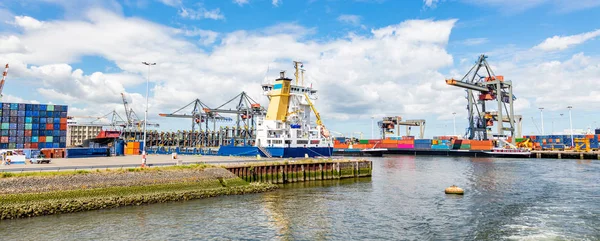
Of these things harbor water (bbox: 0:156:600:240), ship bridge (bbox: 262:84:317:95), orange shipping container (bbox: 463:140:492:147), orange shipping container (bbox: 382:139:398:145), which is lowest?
harbor water (bbox: 0:156:600:240)

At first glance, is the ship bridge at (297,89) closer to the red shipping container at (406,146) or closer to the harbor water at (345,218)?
the harbor water at (345,218)

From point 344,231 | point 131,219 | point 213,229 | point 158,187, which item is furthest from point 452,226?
point 158,187

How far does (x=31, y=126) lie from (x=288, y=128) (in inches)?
1721

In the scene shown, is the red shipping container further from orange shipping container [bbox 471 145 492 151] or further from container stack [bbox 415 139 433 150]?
orange shipping container [bbox 471 145 492 151]

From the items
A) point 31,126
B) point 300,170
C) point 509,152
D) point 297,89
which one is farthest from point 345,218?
point 509,152

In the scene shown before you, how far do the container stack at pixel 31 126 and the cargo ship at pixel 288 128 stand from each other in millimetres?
28986

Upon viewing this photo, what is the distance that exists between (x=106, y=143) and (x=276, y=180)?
6340 centimetres

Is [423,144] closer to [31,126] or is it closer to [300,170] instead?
[300,170]

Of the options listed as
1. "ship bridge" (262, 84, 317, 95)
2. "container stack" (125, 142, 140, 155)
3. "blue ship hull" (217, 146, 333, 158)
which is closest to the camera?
"blue ship hull" (217, 146, 333, 158)

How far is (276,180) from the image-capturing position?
4256 centimetres

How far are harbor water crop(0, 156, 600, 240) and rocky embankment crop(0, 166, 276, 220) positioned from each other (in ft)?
3.47

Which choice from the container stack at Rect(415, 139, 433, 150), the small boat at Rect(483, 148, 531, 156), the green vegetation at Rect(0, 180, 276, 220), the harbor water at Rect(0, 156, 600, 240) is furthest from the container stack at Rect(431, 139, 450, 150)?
the green vegetation at Rect(0, 180, 276, 220)

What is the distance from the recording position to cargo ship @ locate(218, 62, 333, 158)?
6406 centimetres

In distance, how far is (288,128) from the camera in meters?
66.6
